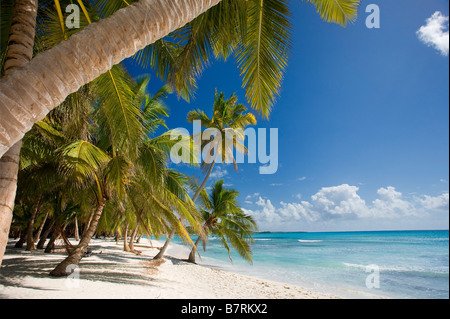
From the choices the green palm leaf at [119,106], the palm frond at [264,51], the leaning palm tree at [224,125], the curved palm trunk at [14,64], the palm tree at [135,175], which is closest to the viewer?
the curved palm trunk at [14,64]

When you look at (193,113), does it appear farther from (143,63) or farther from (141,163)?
(143,63)

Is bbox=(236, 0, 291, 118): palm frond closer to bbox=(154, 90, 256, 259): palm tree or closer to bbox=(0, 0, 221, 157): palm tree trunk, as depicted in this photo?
bbox=(0, 0, 221, 157): palm tree trunk

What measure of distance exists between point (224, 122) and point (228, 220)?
5.81 meters

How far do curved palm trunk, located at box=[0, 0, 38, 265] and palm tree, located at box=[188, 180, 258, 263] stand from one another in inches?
498

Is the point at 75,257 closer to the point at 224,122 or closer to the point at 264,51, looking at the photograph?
the point at 264,51

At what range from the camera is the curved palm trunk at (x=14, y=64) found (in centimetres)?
192

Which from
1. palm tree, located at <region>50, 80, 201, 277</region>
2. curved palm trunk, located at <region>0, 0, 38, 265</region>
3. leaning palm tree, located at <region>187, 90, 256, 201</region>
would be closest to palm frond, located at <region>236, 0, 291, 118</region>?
palm tree, located at <region>50, 80, 201, 277</region>

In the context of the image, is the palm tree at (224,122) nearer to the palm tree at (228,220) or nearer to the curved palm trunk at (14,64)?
the palm tree at (228,220)

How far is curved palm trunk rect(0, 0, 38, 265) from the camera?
6.29 feet

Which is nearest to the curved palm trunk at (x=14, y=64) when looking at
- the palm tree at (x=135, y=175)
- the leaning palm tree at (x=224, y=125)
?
the palm tree at (x=135, y=175)

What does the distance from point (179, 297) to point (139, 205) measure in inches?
115

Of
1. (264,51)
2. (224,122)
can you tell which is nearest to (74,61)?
(264,51)

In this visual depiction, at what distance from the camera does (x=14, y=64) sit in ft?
7.01

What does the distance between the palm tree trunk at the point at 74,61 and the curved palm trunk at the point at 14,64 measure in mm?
462
